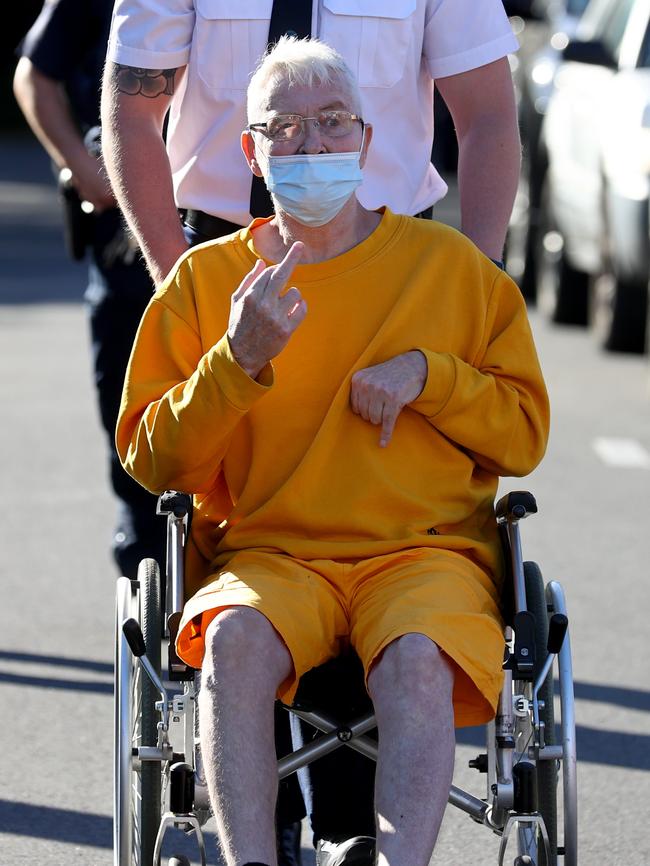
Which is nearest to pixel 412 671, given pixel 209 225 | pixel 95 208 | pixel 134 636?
pixel 134 636

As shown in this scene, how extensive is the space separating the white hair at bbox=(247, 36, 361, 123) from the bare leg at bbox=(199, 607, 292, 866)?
38.6 inches

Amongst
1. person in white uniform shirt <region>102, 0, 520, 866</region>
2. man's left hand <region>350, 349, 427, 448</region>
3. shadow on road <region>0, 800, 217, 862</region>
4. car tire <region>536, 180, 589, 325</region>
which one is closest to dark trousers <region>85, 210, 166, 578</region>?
shadow on road <region>0, 800, 217, 862</region>

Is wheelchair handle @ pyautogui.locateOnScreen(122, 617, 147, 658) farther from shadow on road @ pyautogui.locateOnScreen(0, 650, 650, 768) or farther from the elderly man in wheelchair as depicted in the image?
shadow on road @ pyautogui.locateOnScreen(0, 650, 650, 768)

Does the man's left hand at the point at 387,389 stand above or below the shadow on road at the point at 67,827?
above

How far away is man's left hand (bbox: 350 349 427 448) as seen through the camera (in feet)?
12.5

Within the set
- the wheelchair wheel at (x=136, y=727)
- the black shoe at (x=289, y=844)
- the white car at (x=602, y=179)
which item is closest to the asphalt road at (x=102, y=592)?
the white car at (x=602, y=179)

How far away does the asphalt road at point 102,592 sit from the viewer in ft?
16.1

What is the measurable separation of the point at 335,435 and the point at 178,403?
0.31m

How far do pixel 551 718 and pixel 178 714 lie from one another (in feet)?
2.23

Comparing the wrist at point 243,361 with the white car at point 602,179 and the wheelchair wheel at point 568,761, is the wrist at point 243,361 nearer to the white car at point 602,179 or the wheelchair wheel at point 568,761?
the wheelchair wheel at point 568,761

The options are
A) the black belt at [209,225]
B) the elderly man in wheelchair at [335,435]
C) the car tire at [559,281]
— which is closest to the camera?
the elderly man in wheelchair at [335,435]

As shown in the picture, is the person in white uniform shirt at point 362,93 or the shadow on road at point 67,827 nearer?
the person in white uniform shirt at point 362,93

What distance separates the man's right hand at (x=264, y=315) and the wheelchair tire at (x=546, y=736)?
69 cm

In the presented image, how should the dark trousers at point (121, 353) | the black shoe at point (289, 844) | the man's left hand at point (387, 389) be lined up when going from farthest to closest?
the dark trousers at point (121, 353) < the black shoe at point (289, 844) < the man's left hand at point (387, 389)
